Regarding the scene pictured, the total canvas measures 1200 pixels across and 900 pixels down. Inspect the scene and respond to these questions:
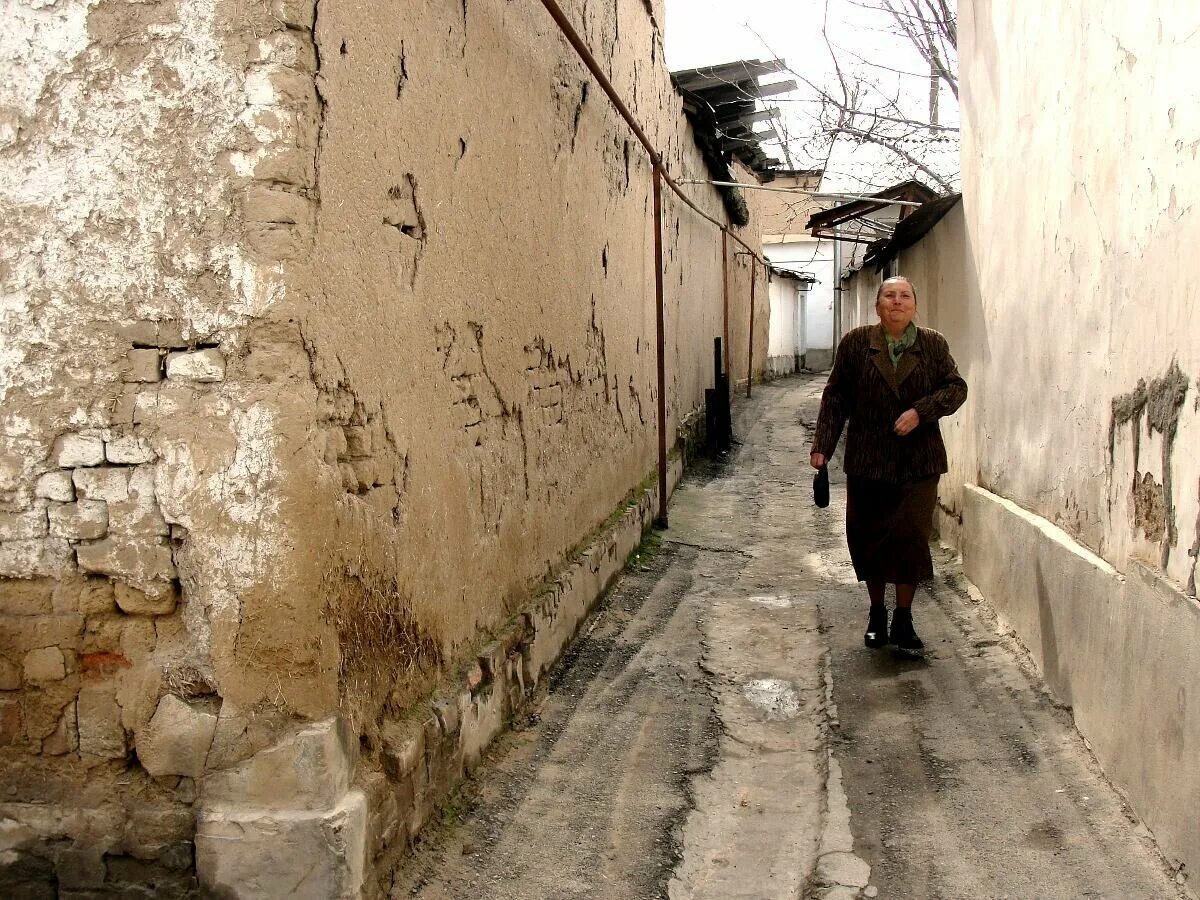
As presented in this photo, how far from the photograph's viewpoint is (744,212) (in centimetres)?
1582

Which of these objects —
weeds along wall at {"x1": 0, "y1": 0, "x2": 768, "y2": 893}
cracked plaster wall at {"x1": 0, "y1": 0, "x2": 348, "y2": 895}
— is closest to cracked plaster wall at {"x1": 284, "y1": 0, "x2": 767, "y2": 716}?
weeds along wall at {"x1": 0, "y1": 0, "x2": 768, "y2": 893}

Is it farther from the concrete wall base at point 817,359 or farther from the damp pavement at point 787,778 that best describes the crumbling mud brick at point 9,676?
the concrete wall base at point 817,359

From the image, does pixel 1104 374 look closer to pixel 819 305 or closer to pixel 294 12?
pixel 294 12

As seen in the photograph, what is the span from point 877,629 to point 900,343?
1288mm

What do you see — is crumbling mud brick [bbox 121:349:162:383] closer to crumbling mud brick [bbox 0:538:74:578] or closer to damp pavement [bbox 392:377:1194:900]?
crumbling mud brick [bbox 0:538:74:578]

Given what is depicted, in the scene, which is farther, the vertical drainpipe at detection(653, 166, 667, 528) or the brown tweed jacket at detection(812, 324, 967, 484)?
the vertical drainpipe at detection(653, 166, 667, 528)

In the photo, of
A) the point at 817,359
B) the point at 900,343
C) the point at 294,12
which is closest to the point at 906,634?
the point at 900,343

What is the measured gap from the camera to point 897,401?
189 inches

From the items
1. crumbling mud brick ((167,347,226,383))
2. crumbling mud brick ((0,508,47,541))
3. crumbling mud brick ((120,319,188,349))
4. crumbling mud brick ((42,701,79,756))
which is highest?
crumbling mud brick ((120,319,188,349))

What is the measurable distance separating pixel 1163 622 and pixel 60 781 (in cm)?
279

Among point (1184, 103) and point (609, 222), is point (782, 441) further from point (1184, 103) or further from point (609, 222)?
point (1184, 103)

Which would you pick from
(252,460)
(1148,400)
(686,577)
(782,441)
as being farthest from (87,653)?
(782,441)

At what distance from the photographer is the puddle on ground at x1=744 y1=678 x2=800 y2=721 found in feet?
13.9

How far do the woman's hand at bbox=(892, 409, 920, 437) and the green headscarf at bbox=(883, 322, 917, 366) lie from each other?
0.97 feet
